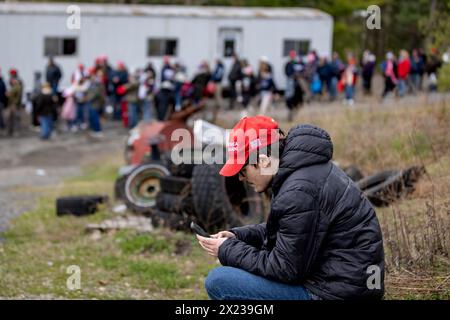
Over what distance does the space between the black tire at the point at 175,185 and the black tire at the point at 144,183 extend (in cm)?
112

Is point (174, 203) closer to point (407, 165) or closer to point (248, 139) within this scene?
point (407, 165)

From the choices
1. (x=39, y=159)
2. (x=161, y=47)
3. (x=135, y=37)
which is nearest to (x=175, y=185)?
(x=39, y=159)

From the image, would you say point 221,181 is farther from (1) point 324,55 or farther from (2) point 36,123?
(1) point 324,55

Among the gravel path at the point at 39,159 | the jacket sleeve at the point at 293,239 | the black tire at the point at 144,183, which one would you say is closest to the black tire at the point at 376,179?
the black tire at the point at 144,183

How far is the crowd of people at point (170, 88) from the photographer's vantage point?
2312 cm

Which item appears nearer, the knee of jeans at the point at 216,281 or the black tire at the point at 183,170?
the knee of jeans at the point at 216,281

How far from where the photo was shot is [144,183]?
11766mm

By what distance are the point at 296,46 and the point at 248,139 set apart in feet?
81.5

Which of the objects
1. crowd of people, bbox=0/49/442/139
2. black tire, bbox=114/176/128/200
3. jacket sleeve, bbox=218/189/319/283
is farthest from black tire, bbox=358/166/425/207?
crowd of people, bbox=0/49/442/139

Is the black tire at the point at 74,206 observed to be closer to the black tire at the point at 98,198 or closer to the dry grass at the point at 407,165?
the black tire at the point at 98,198

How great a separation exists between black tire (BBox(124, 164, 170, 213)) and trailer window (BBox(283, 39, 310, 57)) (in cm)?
1759

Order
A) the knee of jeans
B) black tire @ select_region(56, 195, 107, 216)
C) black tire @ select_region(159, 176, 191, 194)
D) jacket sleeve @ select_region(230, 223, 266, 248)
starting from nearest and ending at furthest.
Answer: the knee of jeans, jacket sleeve @ select_region(230, 223, 266, 248), black tire @ select_region(159, 176, 191, 194), black tire @ select_region(56, 195, 107, 216)

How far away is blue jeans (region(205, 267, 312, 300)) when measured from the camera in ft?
13.9

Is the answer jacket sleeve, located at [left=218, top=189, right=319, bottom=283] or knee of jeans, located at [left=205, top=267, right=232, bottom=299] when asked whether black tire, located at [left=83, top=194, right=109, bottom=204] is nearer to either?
knee of jeans, located at [left=205, top=267, right=232, bottom=299]
